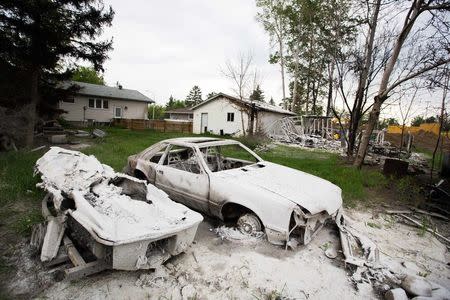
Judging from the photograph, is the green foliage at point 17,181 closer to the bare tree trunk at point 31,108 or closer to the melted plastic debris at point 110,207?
the melted plastic debris at point 110,207

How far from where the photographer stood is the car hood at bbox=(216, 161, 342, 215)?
11.6 ft

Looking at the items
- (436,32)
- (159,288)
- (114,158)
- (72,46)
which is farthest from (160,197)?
(72,46)

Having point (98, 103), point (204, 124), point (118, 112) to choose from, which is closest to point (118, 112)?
point (118, 112)

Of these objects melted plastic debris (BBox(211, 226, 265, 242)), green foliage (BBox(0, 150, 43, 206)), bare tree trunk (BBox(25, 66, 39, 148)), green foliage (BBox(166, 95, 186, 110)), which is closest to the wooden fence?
bare tree trunk (BBox(25, 66, 39, 148))

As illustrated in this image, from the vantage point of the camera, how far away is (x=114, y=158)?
874 centimetres

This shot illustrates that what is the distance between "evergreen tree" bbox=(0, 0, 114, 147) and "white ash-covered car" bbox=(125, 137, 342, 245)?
7409mm

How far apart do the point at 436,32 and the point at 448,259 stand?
24.8 ft

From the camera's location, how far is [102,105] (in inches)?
1015

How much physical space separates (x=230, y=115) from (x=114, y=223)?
19.8 m

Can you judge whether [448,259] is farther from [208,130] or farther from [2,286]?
[208,130]

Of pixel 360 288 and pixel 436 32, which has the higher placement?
pixel 436 32

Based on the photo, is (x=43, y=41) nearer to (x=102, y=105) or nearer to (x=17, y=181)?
(x=17, y=181)

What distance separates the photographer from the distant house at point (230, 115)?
20125 millimetres

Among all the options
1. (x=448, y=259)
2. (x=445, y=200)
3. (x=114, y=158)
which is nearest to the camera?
(x=448, y=259)
